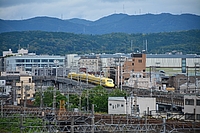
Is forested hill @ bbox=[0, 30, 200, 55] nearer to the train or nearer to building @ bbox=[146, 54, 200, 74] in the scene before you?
→ building @ bbox=[146, 54, 200, 74]

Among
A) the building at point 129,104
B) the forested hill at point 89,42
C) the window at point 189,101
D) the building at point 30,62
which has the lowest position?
the building at point 129,104

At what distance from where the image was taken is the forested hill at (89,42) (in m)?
62.0

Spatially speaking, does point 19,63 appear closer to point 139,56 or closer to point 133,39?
point 139,56

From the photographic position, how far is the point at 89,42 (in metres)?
70.8

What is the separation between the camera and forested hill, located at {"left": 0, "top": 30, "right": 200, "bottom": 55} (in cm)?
6200

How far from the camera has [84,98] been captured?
1547 centimetres

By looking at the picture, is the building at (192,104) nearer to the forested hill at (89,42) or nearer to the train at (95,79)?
the train at (95,79)

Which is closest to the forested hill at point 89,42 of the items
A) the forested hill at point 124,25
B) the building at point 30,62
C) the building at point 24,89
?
the building at point 30,62

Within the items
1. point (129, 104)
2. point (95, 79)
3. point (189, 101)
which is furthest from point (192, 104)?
point (95, 79)

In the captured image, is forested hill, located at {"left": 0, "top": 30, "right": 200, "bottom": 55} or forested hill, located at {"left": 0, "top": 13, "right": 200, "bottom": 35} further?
forested hill, located at {"left": 0, "top": 13, "right": 200, "bottom": 35}

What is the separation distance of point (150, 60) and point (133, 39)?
1354 inches

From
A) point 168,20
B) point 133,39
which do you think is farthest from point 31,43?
point 168,20

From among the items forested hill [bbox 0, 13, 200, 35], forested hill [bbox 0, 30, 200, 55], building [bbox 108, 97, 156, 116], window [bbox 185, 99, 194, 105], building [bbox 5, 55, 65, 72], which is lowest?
building [bbox 108, 97, 156, 116]

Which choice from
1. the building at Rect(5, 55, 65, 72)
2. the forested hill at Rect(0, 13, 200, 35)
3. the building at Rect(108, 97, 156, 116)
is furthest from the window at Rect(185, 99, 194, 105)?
the forested hill at Rect(0, 13, 200, 35)
